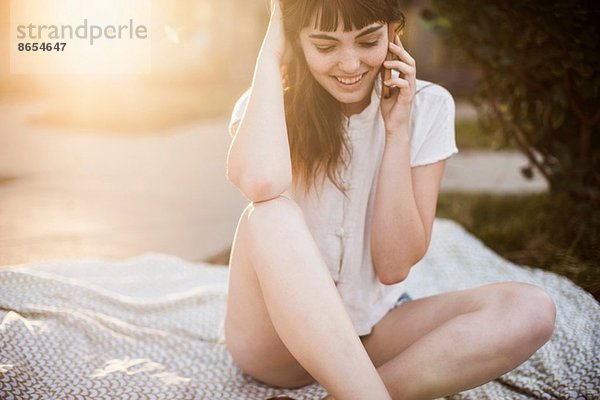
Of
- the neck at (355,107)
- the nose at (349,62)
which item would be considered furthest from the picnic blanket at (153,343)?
the nose at (349,62)

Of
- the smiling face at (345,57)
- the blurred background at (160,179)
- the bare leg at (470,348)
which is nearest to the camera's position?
the bare leg at (470,348)

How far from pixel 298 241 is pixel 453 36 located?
78.6 inches

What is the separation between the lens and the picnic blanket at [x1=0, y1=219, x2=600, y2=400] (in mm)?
1893

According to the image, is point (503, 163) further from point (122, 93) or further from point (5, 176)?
point (122, 93)

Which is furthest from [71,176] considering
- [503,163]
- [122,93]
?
[122,93]

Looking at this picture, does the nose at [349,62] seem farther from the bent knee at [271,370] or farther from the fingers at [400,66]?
the bent knee at [271,370]

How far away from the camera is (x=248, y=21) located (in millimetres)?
12680

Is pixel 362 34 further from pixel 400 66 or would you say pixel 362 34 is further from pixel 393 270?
pixel 393 270

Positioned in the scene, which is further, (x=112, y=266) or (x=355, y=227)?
(x=112, y=266)

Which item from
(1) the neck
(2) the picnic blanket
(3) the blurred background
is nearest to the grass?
(3) the blurred background

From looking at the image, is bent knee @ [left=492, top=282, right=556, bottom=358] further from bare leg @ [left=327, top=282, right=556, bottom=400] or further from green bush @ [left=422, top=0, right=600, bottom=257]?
green bush @ [left=422, top=0, right=600, bottom=257]

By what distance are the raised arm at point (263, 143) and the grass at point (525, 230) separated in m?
1.52

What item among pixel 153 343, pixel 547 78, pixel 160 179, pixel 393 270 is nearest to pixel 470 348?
pixel 393 270

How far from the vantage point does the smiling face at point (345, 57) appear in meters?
1.72
